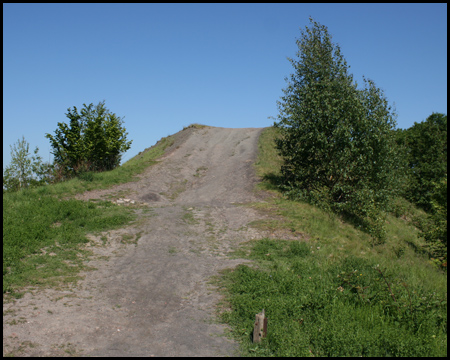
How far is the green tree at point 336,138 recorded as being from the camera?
1576 centimetres

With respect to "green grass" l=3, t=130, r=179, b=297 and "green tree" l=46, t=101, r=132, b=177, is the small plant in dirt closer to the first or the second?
"green grass" l=3, t=130, r=179, b=297

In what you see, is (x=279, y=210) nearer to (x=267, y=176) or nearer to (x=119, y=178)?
(x=267, y=176)

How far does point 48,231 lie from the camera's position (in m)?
11.0

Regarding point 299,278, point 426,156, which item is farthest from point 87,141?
point 426,156

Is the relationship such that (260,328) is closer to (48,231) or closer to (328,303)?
(328,303)

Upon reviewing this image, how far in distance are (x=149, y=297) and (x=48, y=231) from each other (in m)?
5.08

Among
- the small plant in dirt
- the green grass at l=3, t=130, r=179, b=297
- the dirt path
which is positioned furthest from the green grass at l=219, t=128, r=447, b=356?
the green grass at l=3, t=130, r=179, b=297

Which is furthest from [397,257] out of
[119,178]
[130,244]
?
[119,178]

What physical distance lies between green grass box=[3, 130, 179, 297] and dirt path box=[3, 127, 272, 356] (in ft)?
1.73

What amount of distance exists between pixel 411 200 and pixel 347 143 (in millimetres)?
22020

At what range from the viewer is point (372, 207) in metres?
15.4

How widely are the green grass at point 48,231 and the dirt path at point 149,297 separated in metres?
0.53

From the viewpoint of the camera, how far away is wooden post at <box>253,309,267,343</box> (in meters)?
5.71

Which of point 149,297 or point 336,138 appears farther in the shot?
point 336,138
